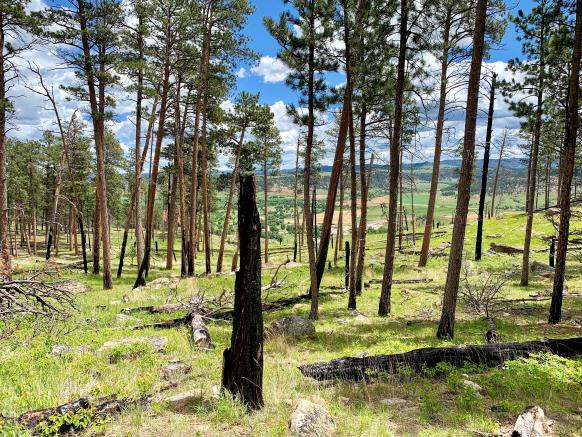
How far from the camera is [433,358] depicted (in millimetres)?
7699

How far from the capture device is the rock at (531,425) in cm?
479

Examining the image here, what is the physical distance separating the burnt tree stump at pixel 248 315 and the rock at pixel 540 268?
21835 mm

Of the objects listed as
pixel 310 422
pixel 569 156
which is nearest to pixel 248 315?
pixel 310 422

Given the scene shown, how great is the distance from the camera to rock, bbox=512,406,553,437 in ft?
15.7

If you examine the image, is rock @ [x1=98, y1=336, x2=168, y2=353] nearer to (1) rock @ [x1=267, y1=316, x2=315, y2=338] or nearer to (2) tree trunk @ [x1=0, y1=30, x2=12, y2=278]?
(1) rock @ [x1=267, y1=316, x2=315, y2=338]

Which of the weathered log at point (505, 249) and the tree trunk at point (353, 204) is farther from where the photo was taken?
the weathered log at point (505, 249)

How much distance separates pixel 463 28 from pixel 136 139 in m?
18.4

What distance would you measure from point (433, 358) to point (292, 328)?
15.7 ft

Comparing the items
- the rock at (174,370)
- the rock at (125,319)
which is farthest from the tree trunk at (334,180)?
the rock at (174,370)

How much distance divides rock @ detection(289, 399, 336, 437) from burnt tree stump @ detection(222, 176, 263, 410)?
82 centimetres

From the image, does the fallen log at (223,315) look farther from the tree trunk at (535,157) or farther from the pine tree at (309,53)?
the tree trunk at (535,157)

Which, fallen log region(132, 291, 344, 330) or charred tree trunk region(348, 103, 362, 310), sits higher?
charred tree trunk region(348, 103, 362, 310)

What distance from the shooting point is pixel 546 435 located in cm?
504

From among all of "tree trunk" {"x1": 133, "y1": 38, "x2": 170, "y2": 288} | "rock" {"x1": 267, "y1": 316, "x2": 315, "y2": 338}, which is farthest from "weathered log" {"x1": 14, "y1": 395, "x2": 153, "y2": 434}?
"tree trunk" {"x1": 133, "y1": 38, "x2": 170, "y2": 288}
